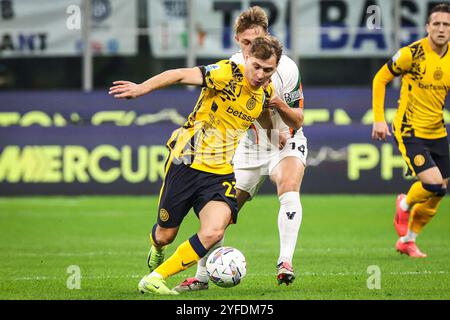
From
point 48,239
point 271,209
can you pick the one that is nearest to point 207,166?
point 48,239

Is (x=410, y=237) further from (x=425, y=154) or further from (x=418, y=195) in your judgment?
(x=425, y=154)

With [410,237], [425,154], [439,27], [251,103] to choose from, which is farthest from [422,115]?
[251,103]

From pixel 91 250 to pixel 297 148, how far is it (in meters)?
3.31

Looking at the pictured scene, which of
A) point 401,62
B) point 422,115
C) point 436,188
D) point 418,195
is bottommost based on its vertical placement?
point 418,195

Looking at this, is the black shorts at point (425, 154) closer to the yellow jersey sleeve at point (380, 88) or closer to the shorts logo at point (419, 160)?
the shorts logo at point (419, 160)

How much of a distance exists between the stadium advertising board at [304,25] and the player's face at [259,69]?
41.8 feet

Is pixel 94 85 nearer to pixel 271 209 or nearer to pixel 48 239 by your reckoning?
pixel 271 209

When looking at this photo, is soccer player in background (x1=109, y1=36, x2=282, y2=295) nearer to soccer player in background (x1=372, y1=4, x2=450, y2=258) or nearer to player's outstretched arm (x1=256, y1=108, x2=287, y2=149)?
player's outstretched arm (x1=256, y1=108, x2=287, y2=149)

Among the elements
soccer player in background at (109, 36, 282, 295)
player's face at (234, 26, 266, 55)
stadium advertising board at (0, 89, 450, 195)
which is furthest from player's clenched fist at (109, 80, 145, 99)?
stadium advertising board at (0, 89, 450, 195)

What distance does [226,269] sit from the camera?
7.42 metres

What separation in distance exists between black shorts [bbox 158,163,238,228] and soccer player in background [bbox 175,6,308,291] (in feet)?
1.92

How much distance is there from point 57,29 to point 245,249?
10.7 meters

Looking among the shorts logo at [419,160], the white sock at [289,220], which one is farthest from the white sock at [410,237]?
the white sock at [289,220]

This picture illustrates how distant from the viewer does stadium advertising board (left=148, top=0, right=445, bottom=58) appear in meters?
20.2
